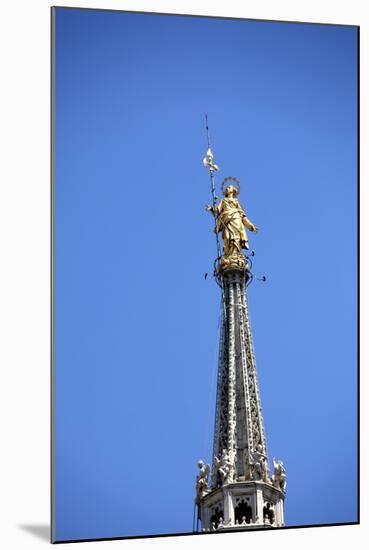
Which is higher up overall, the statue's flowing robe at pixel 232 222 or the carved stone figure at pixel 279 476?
the statue's flowing robe at pixel 232 222

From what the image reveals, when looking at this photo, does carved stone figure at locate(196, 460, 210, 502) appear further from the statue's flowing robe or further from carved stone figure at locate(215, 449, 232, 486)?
the statue's flowing robe

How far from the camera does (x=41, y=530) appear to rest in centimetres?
3291

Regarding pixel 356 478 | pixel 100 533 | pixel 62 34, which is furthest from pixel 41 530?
pixel 62 34

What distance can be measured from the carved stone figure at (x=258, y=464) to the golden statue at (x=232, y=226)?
3923mm

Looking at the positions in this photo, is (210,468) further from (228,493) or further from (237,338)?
(237,338)

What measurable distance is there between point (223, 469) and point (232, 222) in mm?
5000

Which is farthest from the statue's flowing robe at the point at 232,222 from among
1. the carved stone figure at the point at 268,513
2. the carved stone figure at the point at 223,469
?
the carved stone figure at the point at 268,513

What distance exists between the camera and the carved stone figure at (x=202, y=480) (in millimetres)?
36994

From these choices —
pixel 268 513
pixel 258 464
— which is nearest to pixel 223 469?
pixel 258 464

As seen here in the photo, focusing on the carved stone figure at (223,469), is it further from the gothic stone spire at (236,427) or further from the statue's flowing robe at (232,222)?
the statue's flowing robe at (232,222)

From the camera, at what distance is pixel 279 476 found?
37.7 meters

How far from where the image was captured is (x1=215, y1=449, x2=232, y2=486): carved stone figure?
38.6m

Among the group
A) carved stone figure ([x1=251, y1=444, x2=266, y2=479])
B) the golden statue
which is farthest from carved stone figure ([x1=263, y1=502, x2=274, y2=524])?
the golden statue

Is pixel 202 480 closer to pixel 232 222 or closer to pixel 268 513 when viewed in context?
pixel 268 513
